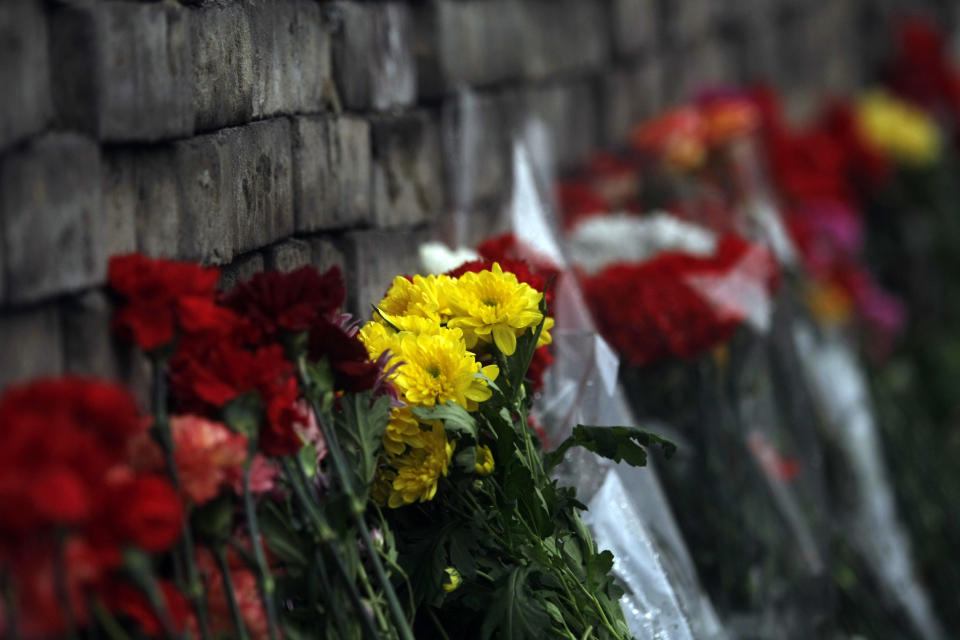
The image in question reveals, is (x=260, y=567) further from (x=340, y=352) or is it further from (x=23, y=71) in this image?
(x=23, y=71)

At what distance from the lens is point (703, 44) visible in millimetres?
4410

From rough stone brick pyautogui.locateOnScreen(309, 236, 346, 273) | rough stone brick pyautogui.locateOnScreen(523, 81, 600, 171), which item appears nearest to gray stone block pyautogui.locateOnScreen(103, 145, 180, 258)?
rough stone brick pyautogui.locateOnScreen(309, 236, 346, 273)

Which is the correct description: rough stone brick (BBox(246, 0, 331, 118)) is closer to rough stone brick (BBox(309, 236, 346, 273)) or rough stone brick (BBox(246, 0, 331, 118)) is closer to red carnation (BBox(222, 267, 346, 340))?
rough stone brick (BBox(309, 236, 346, 273))

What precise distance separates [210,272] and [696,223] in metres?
2.06

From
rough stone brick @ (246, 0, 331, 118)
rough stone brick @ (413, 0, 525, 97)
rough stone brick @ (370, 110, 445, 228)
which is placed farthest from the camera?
rough stone brick @ (413, 0, 525, 97)

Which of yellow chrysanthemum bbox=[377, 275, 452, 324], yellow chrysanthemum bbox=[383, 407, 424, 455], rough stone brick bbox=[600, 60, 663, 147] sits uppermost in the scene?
rough stone brick bbox=[600, 60, 663, 147]

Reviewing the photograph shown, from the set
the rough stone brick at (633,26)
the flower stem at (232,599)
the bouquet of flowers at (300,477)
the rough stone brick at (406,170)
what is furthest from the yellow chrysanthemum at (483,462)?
the rough stone brick at (633,26)

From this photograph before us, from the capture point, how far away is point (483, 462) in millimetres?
1399

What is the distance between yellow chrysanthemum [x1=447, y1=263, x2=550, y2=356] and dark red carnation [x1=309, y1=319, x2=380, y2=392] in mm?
170

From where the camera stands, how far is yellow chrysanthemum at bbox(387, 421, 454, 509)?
1337 millimetres

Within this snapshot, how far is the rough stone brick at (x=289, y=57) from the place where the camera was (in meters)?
1.60

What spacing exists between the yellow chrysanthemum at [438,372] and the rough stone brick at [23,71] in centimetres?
46

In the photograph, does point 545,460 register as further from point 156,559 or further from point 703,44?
point 703,44

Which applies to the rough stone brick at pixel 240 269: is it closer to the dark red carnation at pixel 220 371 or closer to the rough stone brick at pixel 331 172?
the rough stone brick at pixel 331 172
